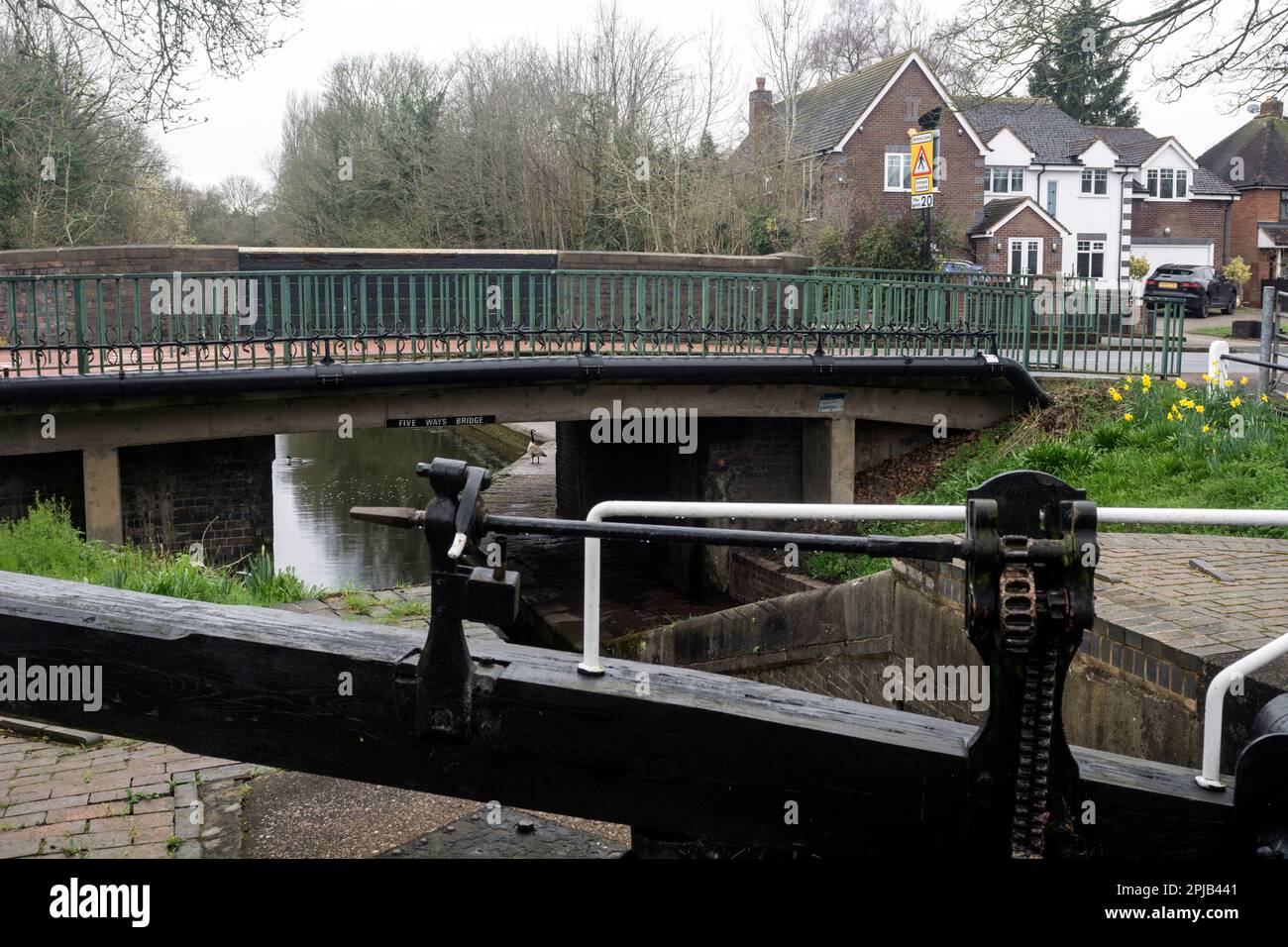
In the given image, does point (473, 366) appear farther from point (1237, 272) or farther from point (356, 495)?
point (1237, 272)

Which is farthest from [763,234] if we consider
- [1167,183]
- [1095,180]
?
[1167,183]

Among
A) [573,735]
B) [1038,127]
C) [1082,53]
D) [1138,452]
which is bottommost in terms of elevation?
[1138,452]

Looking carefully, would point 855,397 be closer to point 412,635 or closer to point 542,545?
point 542,545

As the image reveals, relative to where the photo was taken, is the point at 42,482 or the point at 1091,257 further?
the point at 1091,257

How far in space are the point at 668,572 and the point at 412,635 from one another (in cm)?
1365

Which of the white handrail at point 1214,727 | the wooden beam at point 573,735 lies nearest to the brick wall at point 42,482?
the wooden beam at point 573,735

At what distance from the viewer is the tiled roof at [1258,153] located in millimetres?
56531

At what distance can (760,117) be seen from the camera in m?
33.9

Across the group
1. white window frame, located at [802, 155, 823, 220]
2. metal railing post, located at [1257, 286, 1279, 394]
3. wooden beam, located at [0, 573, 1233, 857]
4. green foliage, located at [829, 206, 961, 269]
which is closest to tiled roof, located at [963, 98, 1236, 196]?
white window frame, located at [802, 155, 823, 220]

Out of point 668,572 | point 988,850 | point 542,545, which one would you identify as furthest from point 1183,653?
point 542,545

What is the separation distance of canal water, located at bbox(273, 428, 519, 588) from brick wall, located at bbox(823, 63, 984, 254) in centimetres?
1464

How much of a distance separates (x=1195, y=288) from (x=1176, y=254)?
2128cm

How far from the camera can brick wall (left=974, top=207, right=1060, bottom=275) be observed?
4566 cm

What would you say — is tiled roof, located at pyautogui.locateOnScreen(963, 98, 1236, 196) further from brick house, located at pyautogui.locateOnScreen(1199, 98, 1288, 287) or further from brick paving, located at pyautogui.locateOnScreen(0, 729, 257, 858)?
brick paving, located at pyautogui.locateOnScreen(0, 729, 257, 858)
